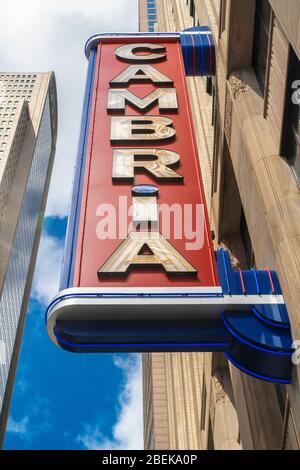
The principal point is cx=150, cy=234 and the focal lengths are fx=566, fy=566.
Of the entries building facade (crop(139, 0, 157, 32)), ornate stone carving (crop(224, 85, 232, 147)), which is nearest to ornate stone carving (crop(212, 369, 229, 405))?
ornate stone carving (crop(224, 85, 232, 147))

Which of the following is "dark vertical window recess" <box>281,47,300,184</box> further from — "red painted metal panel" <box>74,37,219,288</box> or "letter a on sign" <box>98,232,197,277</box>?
"letter a on sign" <box>98,232,197,277</box>

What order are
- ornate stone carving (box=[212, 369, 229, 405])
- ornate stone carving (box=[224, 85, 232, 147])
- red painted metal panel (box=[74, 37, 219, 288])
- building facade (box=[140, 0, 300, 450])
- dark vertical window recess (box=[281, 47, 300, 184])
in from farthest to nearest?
ornate stone carving (box=[212, 369, 229, 405]) → ornate stone carving (box=[224, 85, 232, 147]) → dark vertical window recess (box=[281, 47, 300, 184]) → red painted metal panel (box=[74, 37, 219, 288]) → building facade (box=[140, 0, 300, 450])

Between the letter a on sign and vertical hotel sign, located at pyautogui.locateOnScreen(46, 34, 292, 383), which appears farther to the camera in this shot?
the letter a on sign

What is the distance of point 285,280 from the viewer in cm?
1142

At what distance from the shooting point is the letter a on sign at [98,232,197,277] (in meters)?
12.6

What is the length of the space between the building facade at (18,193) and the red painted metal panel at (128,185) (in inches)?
4452

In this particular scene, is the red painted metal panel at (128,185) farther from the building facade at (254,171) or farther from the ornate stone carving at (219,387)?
the ornate stone carving at (219,387)

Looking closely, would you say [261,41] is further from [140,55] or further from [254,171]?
[140,55]

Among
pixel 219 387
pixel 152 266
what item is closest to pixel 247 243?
pixel 219 387

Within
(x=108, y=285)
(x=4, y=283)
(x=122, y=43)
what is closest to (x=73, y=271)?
(x=108, y=285)

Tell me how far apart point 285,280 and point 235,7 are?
1070 cm

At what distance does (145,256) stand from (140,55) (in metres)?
11.5

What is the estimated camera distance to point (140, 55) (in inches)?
860

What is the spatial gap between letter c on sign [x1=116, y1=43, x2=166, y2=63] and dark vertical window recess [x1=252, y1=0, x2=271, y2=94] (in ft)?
14.2
